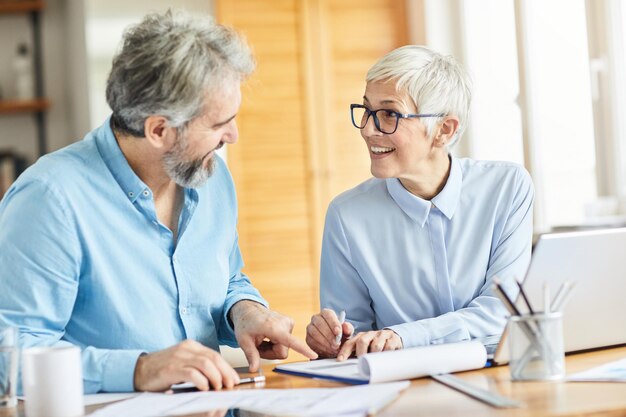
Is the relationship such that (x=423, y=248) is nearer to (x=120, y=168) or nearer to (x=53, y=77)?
(x=120, y=168)

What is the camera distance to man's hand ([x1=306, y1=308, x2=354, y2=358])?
1848 mm

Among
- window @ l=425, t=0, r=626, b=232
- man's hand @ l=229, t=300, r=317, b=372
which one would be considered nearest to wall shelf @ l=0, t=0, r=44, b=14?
window @ l=425, t=0, r=626, b=232

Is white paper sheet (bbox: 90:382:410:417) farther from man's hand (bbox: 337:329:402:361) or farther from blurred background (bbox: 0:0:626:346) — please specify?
blurred background (bbox: 0:0:626:346)

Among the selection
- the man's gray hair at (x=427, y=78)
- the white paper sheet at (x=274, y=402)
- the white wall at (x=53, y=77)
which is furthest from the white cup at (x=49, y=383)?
the white wall at (x=53, y=77)

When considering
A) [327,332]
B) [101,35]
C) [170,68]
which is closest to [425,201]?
[327,332]

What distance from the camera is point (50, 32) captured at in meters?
5.56

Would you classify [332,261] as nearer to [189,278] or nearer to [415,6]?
[189,278]

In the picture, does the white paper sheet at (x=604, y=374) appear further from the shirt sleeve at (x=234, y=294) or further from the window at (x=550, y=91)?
the window at (x=550, y=91)

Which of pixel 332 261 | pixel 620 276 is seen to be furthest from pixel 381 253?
pixel 620 276

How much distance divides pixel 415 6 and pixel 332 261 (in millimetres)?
3122

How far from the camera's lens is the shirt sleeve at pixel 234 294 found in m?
2.03

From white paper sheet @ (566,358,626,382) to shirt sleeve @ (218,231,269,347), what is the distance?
2.43 ft

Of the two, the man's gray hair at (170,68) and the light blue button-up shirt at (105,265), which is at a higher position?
the man's gray hair at (170,68)

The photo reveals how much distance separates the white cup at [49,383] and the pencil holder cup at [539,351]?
0.72 m
